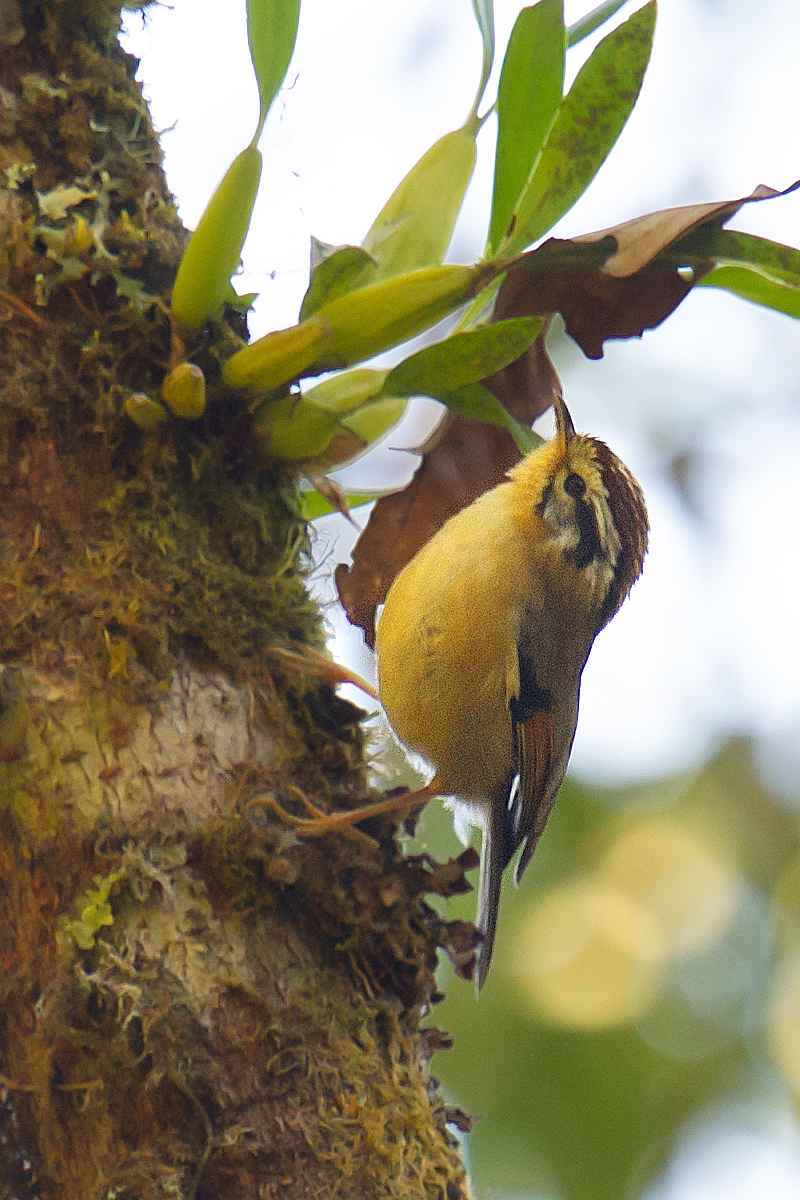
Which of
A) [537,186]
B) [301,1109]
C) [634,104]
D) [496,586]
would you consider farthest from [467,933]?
[634,104]

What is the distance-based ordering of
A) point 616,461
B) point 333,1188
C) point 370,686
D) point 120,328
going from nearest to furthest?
point 333,1188 → point 120,328 → point 370,686 → point 616,461

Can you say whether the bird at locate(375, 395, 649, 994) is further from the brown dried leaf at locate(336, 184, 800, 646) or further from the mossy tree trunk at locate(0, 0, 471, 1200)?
the mossy tree trunk at locate(0, 0, 471, 1200)

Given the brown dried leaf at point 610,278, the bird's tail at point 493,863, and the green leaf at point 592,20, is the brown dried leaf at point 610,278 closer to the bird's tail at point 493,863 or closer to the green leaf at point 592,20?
the green leaf at point 592,20

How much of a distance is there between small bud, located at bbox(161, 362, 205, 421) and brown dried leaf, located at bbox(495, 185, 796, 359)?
2.30 feet

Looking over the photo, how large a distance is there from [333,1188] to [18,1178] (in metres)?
0.51

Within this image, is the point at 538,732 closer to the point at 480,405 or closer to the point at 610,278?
the point at 480,405

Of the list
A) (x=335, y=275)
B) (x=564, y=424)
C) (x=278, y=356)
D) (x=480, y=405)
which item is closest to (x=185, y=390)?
(x=278, y=356)

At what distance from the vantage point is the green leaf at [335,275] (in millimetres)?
2125

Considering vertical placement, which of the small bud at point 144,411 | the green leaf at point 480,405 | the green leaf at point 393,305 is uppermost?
the green leaf at point 393,305

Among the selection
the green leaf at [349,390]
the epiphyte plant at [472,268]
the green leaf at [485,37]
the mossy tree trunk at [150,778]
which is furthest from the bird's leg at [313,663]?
the green leaf at [485,37]

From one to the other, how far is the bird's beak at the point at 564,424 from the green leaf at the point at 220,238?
4.29 ft

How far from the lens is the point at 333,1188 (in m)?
1.60

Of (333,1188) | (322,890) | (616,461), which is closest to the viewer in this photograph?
(333,1188)

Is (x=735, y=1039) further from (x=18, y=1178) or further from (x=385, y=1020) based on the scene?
(x=18, y=1178)
